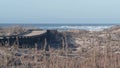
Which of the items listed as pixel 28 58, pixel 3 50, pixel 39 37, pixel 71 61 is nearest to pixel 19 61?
pixel 28 58

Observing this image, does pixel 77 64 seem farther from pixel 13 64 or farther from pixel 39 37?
pixel 39 37

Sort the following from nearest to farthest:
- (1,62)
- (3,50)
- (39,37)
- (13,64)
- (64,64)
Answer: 1. (64,64)
2. (1,62)
3. (13,64)
4. (3,50)
5. (39,37)

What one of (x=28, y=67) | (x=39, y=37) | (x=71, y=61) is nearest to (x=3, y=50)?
(x=28, y=67)

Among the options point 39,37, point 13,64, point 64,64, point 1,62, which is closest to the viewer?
point 64,64

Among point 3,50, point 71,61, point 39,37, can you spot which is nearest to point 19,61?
point 3,50

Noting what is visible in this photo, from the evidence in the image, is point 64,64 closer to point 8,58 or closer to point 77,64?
point 77,64

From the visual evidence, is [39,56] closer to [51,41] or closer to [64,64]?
[64,64]

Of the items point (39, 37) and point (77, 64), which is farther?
point (39, 37)

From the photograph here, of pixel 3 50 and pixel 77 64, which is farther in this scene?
pixel 3 50
